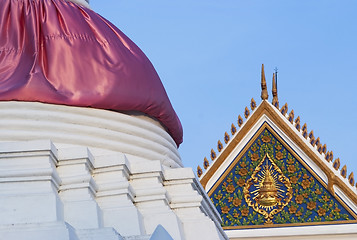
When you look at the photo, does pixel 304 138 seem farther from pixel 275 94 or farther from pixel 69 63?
pixel 69 63

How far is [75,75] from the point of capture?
6660 millimetres

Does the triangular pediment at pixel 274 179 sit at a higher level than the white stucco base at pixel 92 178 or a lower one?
higher

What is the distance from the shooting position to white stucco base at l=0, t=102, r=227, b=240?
586 cm

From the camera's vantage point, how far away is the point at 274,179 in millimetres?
12648

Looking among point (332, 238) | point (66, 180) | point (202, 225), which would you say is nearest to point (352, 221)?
point (332, 238)

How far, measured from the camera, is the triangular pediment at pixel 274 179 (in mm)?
12352

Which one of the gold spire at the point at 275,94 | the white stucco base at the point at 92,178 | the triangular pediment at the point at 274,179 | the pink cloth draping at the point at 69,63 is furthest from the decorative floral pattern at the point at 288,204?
the pink cloth draping at the point at 69,63

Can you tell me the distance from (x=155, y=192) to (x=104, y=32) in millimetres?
1180

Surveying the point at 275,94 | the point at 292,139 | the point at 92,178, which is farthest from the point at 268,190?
the point at 92,178

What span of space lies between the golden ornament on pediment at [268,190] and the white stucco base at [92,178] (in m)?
5.28

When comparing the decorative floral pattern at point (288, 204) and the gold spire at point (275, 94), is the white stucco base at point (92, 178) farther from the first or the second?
the gold spire at point (275, 94)

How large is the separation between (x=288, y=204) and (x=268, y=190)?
29cm

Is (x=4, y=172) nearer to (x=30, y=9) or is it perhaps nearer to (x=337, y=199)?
(x=30, y=9)

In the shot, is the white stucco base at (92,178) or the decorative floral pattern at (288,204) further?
the decorative floral pattern at (288,204)
